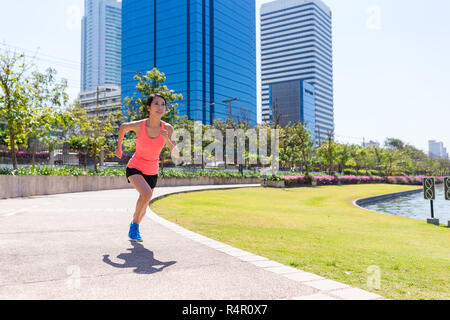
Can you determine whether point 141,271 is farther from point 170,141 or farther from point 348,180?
point 348,180

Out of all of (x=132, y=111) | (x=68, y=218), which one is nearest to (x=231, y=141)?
(x=132, y=111)

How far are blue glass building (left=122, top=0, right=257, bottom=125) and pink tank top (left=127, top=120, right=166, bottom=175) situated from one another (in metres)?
78.4

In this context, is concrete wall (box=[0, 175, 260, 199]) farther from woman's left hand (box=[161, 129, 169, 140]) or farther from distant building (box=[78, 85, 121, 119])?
distant building (box=[78, 85, 121, 119])

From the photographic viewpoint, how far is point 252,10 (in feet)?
379

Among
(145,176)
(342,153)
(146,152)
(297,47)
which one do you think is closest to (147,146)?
(146,152)

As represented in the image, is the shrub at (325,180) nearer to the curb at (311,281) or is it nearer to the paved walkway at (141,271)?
the paved walkway at (141,271)

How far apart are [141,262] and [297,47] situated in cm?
17522

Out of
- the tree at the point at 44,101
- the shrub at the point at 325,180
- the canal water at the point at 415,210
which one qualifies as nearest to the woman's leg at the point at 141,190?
the tree at the point at 44,101

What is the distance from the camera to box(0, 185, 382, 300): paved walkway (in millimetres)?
2770

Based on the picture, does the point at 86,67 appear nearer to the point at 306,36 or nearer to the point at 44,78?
the point at 306,36

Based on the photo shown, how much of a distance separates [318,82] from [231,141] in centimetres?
13996

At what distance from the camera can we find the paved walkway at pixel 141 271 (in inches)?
109

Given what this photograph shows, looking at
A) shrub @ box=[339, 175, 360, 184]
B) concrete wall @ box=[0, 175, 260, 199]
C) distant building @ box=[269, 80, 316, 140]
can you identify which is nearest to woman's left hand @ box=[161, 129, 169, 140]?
concrete wall @ box=[0, 175, 260, 199]

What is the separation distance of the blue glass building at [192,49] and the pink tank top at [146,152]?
7841 centimetres
